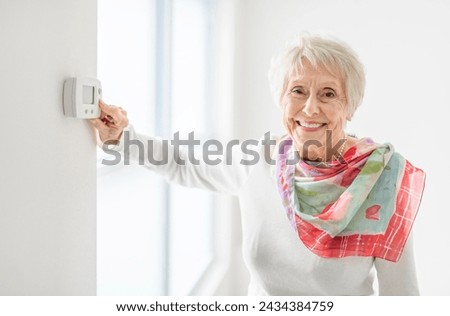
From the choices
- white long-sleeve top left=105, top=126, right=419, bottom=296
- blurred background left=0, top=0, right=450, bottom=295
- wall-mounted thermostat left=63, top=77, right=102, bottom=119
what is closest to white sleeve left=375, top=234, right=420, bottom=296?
white long-sleeve top left=105, top=126, right=419, bottom=296

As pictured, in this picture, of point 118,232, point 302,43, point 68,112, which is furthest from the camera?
point 118,232

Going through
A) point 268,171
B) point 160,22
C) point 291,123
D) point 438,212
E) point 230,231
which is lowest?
point 230,231

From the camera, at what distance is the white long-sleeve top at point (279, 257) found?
1.22 m

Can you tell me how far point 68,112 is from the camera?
0.98 metres

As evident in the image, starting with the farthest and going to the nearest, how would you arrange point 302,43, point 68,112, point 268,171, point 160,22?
point 160,22
point 268,171
point 302,43
point 68,112

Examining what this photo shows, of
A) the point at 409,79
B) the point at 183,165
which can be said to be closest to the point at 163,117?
the point at 183,165

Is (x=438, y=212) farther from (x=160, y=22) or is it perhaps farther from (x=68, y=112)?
(x=68, y=112)

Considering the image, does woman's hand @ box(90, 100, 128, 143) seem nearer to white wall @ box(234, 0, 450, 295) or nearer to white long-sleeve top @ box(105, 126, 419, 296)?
white long-sleeve top @ box(105, 126, 419, 296)

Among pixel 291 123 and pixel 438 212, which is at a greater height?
pixel 291 123

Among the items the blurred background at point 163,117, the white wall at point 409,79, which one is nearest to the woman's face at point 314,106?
the blurred background at point 163,117

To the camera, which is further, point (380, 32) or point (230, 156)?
point (380, 32)

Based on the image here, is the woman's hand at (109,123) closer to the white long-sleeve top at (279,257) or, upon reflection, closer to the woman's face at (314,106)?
the white long-sleeve top at (279,257)

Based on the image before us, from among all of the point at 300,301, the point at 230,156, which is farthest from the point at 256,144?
the point at 300,301

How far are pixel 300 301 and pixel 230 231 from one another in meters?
1.50
